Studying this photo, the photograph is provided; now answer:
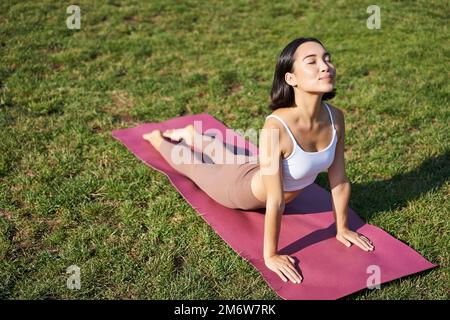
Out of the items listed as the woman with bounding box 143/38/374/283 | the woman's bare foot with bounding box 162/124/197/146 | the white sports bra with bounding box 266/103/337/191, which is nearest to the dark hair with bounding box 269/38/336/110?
the woman with bounding box 143/38/374/283

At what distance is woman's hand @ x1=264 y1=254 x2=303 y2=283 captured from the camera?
124 inches

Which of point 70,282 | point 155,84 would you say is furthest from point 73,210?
point 155,84

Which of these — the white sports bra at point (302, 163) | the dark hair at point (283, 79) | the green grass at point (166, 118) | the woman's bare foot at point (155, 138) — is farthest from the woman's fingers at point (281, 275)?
the woman's bare foot at point (155, 138)

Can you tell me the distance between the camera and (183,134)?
4.75 meters

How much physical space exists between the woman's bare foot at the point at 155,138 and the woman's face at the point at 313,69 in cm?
193

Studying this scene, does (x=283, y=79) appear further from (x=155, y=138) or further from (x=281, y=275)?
(x=155, y=138)

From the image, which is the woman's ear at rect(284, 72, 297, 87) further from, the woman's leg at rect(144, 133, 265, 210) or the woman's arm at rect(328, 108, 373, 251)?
the woman's leg at rect(144, 133, 265, 210)

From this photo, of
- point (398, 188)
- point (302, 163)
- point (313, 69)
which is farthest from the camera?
point (398, 188)

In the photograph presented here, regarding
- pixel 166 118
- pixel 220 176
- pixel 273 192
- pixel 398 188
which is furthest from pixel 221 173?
pixel 166 118

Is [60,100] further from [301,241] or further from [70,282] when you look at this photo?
[301,241]

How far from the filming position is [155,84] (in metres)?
6.16

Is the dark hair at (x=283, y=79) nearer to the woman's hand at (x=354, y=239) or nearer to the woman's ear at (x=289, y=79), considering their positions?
the woman's ear at (x=289, y=79)

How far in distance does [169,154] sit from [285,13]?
536 centimetres

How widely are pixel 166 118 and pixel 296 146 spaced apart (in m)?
2.58
